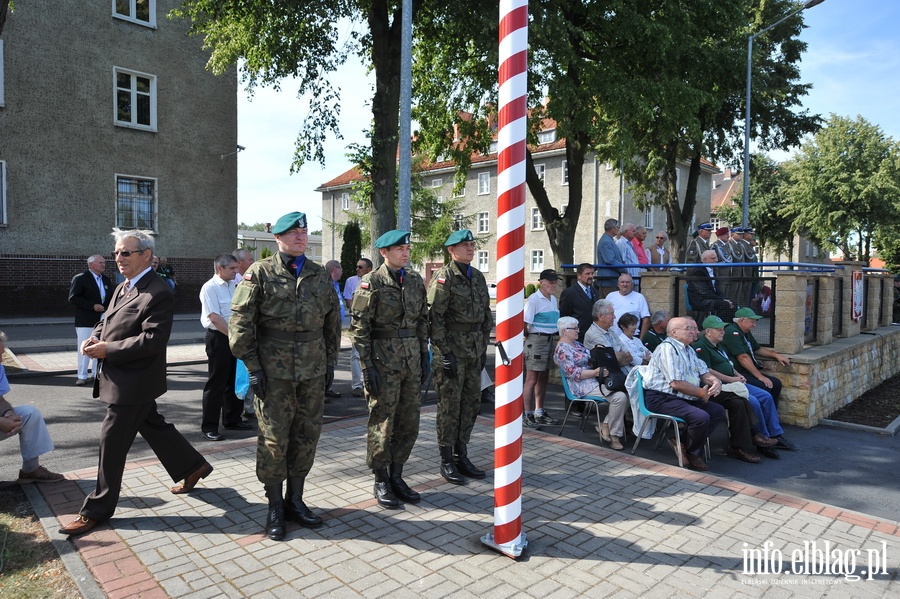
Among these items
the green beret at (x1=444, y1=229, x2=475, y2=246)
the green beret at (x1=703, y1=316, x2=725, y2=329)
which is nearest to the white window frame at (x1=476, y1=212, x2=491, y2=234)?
the green beret at (x1=703, y1=316, x2=725, y2=329)

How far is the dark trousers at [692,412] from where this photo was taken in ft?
19.7

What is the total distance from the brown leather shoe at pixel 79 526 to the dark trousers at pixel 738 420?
569 cm

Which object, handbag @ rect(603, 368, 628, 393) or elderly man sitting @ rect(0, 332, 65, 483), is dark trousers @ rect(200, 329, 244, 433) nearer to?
elderly man sitting @ rect(0, 332, 65, 483)

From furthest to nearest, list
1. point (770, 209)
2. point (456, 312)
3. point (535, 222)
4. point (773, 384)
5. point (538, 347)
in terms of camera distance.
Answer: point (770, 209), point (535, 222), point (538, 347), point (773, 384), point (456, 312)

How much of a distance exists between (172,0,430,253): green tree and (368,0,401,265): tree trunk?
0.07 ft

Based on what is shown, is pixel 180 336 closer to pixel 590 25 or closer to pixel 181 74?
pixel 181 74

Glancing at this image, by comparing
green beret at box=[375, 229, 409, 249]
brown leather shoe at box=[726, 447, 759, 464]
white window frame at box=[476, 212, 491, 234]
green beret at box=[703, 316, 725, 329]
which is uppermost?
white window frame at box=[476, 212, 491, 234]

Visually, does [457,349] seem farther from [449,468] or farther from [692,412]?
[692,412]

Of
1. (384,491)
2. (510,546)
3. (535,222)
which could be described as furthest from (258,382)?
(535,222)

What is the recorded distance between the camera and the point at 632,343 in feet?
24.3

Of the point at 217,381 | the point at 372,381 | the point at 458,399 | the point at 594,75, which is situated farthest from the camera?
the point at 594,75

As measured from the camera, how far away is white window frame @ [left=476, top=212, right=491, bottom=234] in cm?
4441

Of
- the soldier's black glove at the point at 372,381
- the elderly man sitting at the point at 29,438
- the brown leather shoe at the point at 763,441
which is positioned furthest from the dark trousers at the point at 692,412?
the elderly man sitting at the point at 29,438

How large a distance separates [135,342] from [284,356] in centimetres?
97
